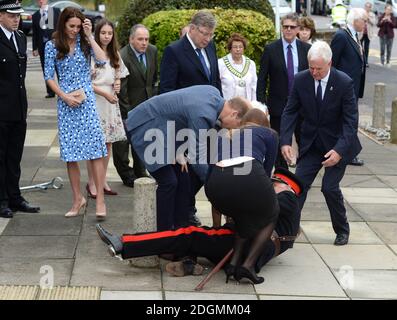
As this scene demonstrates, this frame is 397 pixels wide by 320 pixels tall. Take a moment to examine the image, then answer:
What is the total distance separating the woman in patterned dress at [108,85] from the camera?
364 inches

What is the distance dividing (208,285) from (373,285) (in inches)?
48.6

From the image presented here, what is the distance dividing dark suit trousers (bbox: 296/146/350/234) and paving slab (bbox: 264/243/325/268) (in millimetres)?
347

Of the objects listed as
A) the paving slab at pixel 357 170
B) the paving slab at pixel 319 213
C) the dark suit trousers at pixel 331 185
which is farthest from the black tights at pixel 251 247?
the paving slab at pixel 357 170

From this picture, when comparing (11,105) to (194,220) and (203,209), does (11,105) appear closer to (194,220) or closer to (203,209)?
(194,220)

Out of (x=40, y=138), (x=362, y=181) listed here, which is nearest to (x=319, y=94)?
(x=362, y=181)

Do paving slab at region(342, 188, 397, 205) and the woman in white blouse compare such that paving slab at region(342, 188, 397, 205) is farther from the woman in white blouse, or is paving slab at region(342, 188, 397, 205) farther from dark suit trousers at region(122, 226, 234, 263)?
dark suit trousers at region(122, 226, 234, 263)

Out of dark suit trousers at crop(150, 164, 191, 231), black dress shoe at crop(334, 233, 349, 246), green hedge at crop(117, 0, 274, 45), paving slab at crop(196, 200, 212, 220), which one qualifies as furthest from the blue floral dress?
green hedge at crop(117, 0, 274, 45)

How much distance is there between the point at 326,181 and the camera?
7926 millimetres

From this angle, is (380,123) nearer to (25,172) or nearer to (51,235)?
(25,172)

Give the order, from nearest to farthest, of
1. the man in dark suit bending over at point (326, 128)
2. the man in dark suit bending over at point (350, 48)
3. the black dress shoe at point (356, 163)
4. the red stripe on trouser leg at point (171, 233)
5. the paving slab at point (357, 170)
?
the red stripe on trouser leg at point (171, 233), the man in dark suit bending over at point (326, 128), the man in dark suit bending over at point (350, 48), the paving slab at point (357, 170), the black dress shoe at point (356, 163)

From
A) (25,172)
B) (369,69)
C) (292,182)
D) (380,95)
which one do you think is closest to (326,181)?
(292,182)

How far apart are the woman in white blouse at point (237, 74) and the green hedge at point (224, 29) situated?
2.48 metres

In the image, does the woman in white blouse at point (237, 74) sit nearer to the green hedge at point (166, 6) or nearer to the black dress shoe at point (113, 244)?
the black dress shoe at point (113, 244)

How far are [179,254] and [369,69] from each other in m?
20.2
